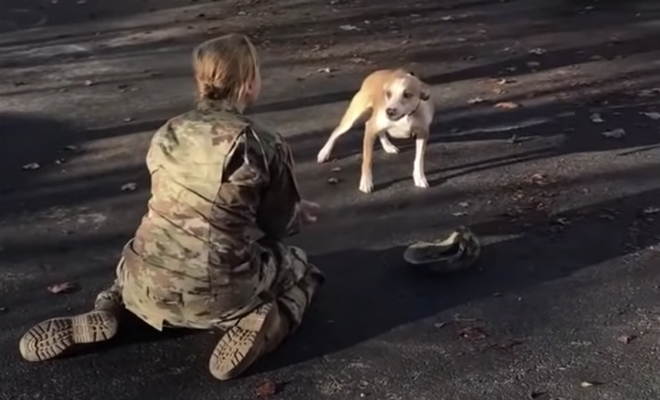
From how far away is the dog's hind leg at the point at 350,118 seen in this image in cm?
680

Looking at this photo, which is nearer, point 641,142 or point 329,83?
point 641,142

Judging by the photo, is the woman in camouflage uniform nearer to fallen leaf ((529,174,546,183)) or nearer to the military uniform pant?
the military uniform pant

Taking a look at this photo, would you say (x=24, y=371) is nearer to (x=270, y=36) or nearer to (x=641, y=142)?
(x=641, y=142)

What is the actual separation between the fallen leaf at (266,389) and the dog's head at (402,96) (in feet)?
7.80

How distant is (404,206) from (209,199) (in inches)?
82.3

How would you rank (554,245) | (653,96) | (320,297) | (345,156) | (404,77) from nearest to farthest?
(320,297) < (554,245) < (404,77) < (345,156) < (653,96)

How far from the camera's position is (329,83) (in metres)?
9.45

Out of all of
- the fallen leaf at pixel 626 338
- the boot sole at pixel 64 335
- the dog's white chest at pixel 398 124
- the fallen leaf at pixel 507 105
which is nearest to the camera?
the boot sole at pixel 64 335

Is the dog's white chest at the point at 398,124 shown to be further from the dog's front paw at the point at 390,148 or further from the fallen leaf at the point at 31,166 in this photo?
the fallen leaf at the point at 31,166

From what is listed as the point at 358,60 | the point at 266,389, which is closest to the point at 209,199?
the point at 266,389

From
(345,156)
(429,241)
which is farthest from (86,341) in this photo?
(345,156)

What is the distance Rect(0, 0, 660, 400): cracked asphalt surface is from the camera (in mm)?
4668

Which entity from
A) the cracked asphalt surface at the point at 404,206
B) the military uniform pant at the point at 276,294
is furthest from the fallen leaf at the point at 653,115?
the military uniform pant at the point at 276,294

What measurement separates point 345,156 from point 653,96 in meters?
2.84
